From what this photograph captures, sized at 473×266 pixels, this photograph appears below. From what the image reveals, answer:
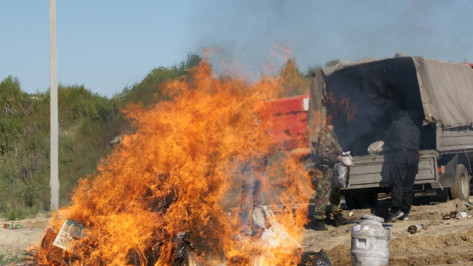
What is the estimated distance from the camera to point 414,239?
10.8 metres

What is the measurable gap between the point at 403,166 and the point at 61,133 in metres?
16.9

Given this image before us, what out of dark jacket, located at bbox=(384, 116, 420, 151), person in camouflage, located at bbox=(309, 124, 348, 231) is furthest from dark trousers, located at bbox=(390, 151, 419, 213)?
person in camouflage, located at bbox=(309, 124, 348, 231)

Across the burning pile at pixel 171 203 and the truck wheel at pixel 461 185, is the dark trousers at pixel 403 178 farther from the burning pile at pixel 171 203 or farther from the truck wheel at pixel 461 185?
the burning pile at pixel 171 203

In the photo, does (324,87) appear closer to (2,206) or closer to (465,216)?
(465,216)

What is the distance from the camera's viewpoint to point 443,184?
46.2 ft

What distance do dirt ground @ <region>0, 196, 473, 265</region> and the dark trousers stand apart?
0.35 metres

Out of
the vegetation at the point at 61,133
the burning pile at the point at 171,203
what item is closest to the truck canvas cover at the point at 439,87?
the vegetation at the point at 61,133

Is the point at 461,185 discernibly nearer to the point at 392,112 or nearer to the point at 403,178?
the point at 392,112

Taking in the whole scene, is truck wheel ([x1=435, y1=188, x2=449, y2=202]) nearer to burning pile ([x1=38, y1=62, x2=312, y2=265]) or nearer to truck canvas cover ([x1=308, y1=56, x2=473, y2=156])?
truck canvas cover ([x1=308, y1=56, x2=473, y2=156])

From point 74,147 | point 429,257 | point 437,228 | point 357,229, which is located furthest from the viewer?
point 74,147

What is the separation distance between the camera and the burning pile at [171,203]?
7.79 metres

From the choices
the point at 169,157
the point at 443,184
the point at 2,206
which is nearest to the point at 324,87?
the point at 443,184

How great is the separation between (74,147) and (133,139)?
17053mm

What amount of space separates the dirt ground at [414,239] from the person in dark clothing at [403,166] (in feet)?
0.94
